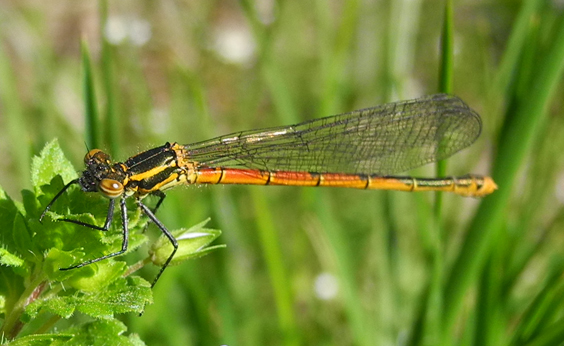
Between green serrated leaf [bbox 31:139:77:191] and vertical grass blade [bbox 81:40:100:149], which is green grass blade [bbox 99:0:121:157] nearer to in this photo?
vertical grass blade [bbox 81:40:100:149]

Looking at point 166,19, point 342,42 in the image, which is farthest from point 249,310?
point 166,19

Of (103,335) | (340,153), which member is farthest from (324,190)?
(103,335)

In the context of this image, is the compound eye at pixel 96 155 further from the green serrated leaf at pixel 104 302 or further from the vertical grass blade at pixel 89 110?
the green serrated leaf at pixel 104 302

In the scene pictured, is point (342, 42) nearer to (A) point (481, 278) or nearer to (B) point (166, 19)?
(A) point (481, 278)

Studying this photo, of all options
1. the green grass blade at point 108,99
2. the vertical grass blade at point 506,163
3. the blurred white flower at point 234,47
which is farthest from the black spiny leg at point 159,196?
the blurred white flower at point 234,47

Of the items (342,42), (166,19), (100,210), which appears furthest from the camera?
(166,19)

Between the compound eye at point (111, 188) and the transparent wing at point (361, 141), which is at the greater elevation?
the transparent wing at point (361, 141)

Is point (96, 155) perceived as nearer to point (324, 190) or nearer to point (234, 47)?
point (324, 190)
